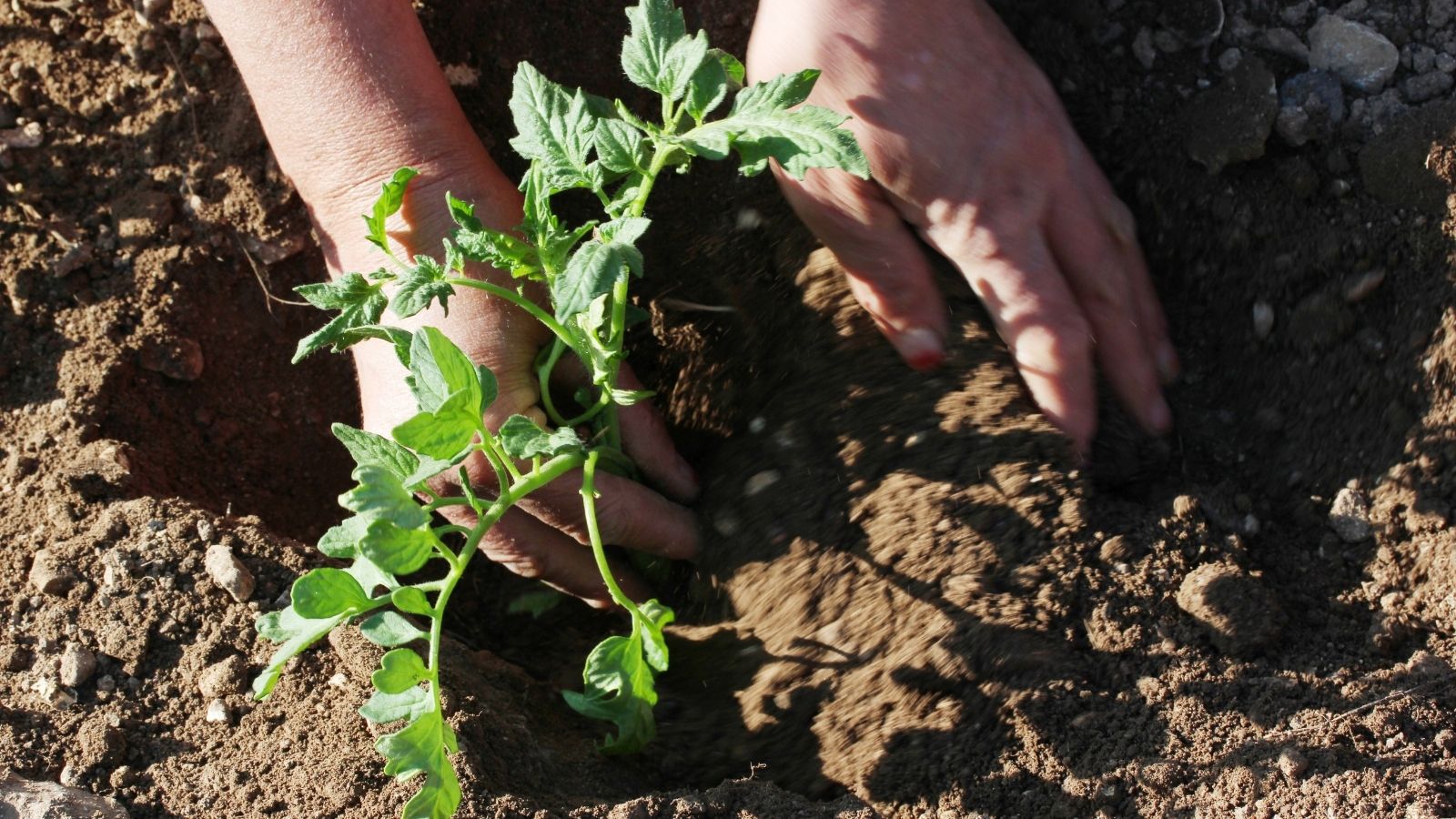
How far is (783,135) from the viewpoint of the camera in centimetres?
144

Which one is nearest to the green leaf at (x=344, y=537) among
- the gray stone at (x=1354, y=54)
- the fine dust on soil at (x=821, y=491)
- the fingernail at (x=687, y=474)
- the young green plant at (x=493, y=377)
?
the young green plant at (x=493, y=377)

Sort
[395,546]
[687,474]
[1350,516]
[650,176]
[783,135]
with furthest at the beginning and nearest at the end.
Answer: [687,474] < [1350,516] < [650,176] < [783,135] < [395,546]

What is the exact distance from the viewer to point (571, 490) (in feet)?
6.00

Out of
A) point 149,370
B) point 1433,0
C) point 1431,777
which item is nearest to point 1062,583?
point 1431,777

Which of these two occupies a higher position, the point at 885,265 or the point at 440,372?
the point at 440,372

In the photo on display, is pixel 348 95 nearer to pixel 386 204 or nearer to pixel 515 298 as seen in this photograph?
pixel 386 204

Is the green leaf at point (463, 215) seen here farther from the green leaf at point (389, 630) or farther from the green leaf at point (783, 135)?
the green leaf at point (389, 630)

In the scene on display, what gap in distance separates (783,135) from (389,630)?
77 centimetres

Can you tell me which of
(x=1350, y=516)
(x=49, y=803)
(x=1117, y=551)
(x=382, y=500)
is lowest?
(x=1350, y=516)

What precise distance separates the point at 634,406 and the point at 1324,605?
1073mm

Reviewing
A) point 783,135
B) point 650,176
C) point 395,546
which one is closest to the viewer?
point 395,546

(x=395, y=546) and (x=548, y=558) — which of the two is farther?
(x=548, y=558)

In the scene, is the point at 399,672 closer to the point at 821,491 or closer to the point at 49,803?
the point at 49,803

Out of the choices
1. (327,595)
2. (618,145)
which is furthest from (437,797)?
(618,145)
